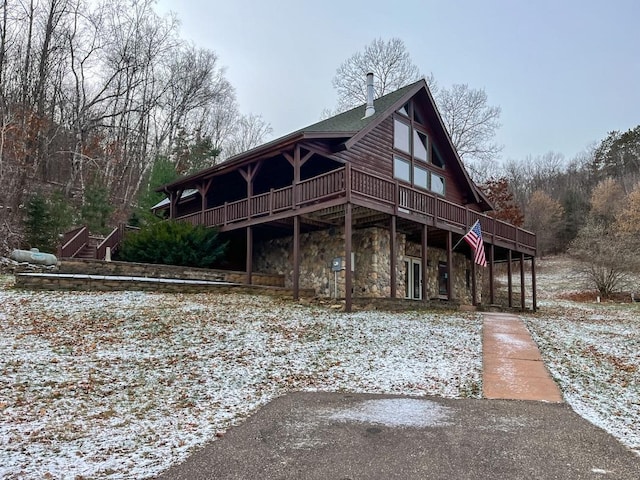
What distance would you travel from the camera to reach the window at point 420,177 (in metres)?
18.3

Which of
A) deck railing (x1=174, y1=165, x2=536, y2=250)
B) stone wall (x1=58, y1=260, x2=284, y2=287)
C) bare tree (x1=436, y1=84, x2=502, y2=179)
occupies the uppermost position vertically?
bare tree (x1=436, y1=84, x2=502, y2=179)

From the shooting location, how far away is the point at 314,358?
734 cm

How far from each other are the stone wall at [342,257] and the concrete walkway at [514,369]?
5075 millimetres

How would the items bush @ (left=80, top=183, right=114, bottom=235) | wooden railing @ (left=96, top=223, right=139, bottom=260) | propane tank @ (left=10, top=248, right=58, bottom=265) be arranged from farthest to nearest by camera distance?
1. bush @ (left=80, top=183, right=114, bottom=235)
2. wooden railing @ (left=96, top=223, right=139, bottom=260)
3. propane tank @ (left=10, top=248, right=58, bottom=265)

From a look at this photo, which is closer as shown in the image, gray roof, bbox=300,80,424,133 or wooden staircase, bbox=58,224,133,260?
wooden staircase, bbox=58,224,133,260

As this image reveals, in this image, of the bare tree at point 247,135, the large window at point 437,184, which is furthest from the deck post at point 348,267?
the bare tree at point 247,135

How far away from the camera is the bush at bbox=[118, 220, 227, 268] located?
15859 mm

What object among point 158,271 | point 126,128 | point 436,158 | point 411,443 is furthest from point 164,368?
point 126,128

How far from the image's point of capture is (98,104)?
30.3 meters

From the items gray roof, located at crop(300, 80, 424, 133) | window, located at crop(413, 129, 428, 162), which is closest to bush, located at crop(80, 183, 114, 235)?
gray roof, located at crop(300, 80, 424, 133)

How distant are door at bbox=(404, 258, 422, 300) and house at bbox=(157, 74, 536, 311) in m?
0.04

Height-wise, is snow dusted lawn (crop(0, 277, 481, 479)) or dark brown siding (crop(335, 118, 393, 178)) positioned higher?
dark brown siding (crop(335, 118, 393, 178))

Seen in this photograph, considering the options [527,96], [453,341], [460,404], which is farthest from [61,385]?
[527,96]

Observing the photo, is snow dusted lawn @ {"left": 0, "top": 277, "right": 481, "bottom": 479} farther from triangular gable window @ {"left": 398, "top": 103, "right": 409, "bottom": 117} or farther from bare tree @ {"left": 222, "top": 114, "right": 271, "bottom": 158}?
bare tree @ {"left": 222, "top": 114, "right": 271, "bottom": 158}
